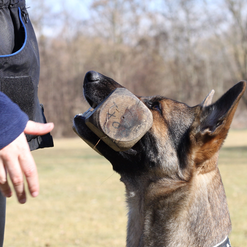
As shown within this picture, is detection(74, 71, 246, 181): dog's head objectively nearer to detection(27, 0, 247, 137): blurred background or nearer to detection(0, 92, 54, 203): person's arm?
detection(0, 92, 54, 203): person's arm

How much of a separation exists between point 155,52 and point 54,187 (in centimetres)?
2344

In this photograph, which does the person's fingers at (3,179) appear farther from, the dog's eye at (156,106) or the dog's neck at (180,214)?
the dog's eye at (156,106)

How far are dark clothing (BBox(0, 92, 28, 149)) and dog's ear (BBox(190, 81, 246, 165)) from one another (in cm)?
142

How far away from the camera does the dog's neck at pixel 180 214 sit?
7.59 feet

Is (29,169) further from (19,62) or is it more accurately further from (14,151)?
(19,62)

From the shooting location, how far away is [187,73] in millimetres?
33312

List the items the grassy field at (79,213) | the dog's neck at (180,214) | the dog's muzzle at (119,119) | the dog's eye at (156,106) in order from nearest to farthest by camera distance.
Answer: the dog's muzzle at (119,119), the dog's neck at (180,214), the dog's eye at (156,106), the grassy field at (79,213)

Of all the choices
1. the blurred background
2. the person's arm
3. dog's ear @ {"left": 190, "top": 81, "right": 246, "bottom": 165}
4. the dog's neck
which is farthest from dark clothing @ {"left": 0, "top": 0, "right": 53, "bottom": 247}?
the blurred background

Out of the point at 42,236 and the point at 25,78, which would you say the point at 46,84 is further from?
the point at 25,78

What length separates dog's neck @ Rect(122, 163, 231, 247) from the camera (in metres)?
2.31

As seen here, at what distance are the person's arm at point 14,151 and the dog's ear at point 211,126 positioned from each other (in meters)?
1.41

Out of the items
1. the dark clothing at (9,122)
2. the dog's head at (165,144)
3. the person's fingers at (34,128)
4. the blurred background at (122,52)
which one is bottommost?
the blurred background at (122,52)

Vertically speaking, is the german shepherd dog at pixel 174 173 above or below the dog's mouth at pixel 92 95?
below

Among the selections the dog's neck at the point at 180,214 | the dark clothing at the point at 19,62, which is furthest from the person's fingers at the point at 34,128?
the dog's neck at the point at 180,214
